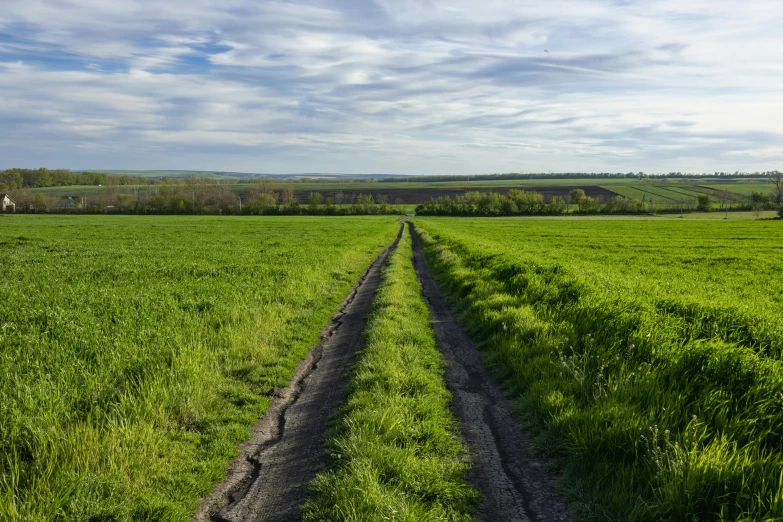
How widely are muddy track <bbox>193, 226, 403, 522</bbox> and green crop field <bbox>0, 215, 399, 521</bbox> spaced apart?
198 mm

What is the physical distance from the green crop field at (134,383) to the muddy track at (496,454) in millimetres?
2746

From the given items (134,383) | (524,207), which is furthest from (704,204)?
(134,383)

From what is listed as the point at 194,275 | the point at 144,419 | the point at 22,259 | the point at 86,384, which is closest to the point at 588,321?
the point at 144,419

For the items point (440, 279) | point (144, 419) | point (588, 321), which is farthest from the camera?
point (440, 279)

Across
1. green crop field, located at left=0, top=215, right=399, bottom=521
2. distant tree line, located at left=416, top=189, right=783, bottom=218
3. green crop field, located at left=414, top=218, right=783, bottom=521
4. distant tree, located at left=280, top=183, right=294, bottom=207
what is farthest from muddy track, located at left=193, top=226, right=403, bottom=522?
distant tree, located at left=280, top=183, right=294, bottom=207

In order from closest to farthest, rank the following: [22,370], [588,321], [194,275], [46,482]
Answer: [46,482] → [22,370] → [588,321] → [194,275]

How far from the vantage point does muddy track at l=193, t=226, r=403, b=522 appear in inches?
172

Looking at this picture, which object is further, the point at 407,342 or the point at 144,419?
the point at 407,342

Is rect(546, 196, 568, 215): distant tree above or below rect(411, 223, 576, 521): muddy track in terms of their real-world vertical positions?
above

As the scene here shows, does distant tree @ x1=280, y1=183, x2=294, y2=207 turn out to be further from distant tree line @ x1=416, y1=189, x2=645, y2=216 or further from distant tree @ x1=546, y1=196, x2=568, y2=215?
distant tree @ x1=546, y1=196, x2=568, y2=215

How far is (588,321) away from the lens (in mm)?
9000

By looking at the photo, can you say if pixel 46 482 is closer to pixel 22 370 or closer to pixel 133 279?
pixel 22 370

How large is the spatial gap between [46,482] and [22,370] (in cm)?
298

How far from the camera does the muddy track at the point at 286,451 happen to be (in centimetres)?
438
